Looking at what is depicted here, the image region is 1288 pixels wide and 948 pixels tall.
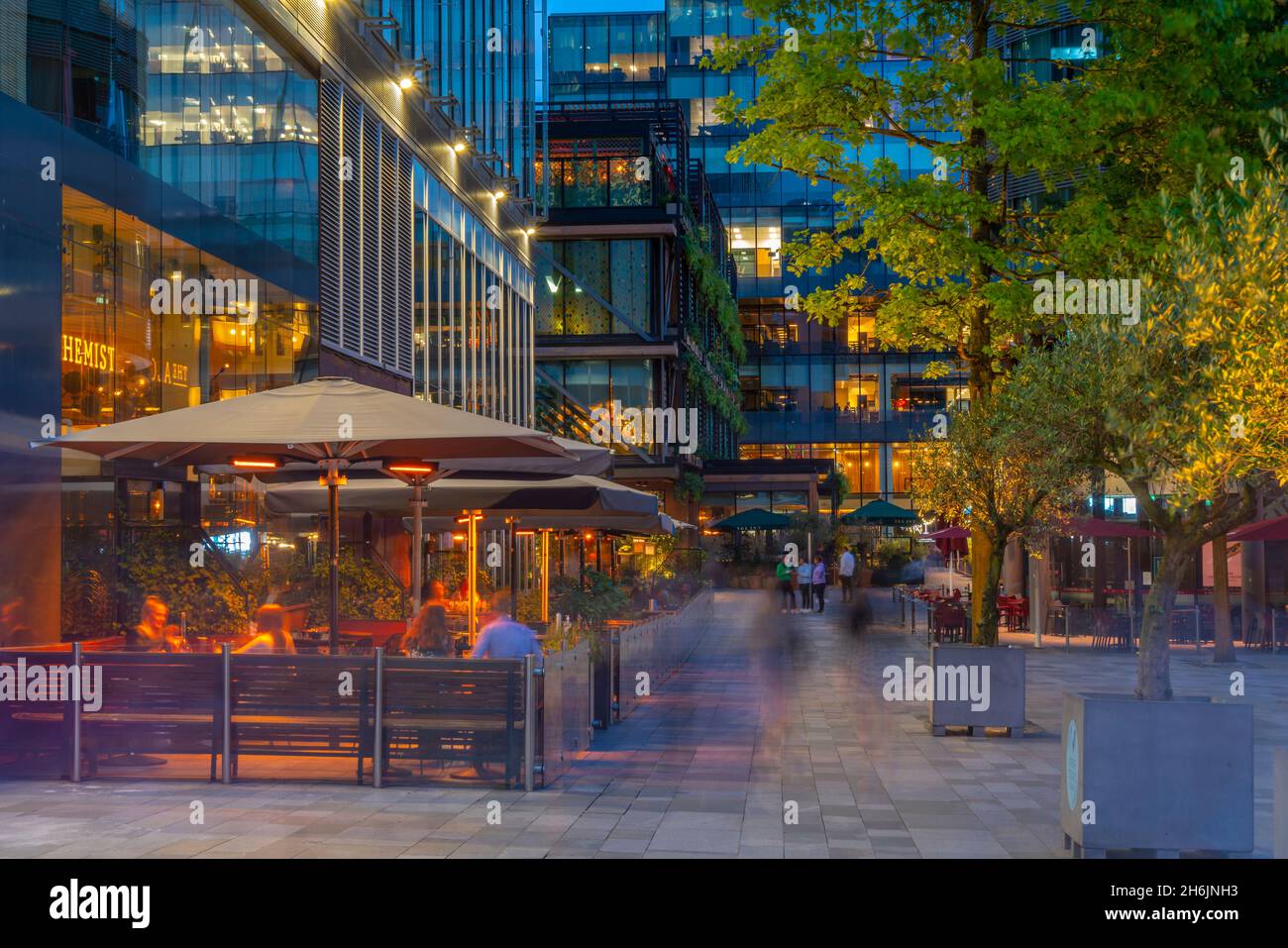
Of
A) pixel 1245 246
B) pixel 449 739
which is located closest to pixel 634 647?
pixel 449 739

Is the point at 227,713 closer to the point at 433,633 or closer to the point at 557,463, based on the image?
the point at 433,633

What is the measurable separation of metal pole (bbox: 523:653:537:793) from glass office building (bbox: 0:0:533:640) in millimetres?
5501

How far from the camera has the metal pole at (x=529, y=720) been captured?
10273 mm

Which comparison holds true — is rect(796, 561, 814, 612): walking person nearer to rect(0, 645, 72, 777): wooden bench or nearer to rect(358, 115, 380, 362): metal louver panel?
rect(358, 115, 380, 362): metal louver panel

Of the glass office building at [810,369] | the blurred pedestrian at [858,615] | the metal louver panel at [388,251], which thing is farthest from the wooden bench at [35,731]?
the glass office building at [810,369]

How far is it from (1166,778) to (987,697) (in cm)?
602

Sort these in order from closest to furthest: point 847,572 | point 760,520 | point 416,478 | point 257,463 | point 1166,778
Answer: point 1166,778
point 257,463
point 416,478
point 847,572
point 760,520

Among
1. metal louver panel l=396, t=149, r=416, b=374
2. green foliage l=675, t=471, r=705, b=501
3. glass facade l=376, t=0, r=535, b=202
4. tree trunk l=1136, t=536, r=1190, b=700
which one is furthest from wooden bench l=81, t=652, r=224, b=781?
green foliage l=675, t=471, r=705, b=501

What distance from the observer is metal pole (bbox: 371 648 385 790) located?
33.9ft

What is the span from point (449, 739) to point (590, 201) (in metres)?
37.7

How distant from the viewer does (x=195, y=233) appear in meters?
17.2

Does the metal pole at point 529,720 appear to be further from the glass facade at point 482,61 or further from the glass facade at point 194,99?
the glass facade at point 482,61

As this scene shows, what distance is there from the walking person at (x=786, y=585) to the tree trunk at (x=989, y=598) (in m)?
21.4

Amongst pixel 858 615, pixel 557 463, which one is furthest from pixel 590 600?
pixel 858 615
